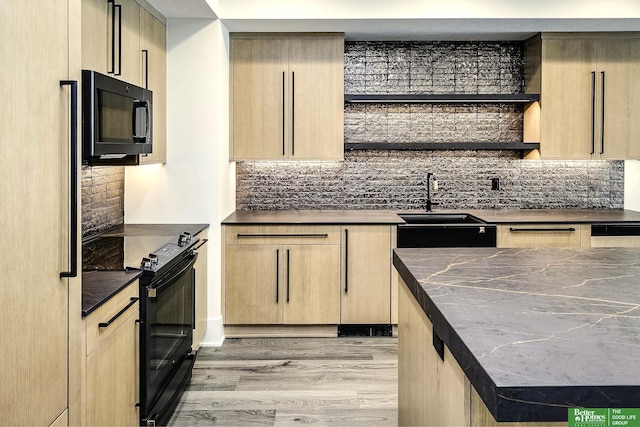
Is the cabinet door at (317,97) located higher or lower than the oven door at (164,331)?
higher

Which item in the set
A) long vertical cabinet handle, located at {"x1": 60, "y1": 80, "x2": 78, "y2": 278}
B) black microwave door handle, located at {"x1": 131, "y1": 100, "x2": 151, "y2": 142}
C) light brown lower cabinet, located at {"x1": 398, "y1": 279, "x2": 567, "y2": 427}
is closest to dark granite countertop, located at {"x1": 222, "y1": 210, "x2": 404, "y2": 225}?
black microwave door handle, located at {"x1": 131, "y1": 100, "x2": 151, "y2": 142}

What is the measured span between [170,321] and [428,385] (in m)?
1.45

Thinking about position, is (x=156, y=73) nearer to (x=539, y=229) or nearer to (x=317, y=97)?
(x=317, y=97)

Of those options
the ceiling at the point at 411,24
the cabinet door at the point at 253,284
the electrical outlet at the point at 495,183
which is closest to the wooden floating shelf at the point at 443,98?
the ceiling at the point at 411,24

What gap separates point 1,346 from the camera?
52.4 inches

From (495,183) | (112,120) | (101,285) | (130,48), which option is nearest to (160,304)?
(101,285)

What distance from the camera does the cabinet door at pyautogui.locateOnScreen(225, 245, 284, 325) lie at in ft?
13.6

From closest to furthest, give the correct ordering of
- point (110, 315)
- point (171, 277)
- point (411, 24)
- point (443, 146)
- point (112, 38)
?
point (110, 315) < point (171, 277) < point (112, 38) < point (411, 24) < point (443, 146)

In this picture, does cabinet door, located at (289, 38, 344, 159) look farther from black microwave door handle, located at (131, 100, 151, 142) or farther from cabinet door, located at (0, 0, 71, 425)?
cabinet door, located at (0, 0, 71, 425)

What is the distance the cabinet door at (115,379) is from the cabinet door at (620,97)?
3.68m

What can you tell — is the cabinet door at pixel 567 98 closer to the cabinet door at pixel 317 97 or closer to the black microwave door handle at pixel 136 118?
the cabinet door at pixel 317 97

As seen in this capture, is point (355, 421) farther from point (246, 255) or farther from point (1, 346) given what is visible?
point (1, 346)

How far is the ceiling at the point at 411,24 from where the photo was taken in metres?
3.99

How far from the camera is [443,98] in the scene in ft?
14.6
